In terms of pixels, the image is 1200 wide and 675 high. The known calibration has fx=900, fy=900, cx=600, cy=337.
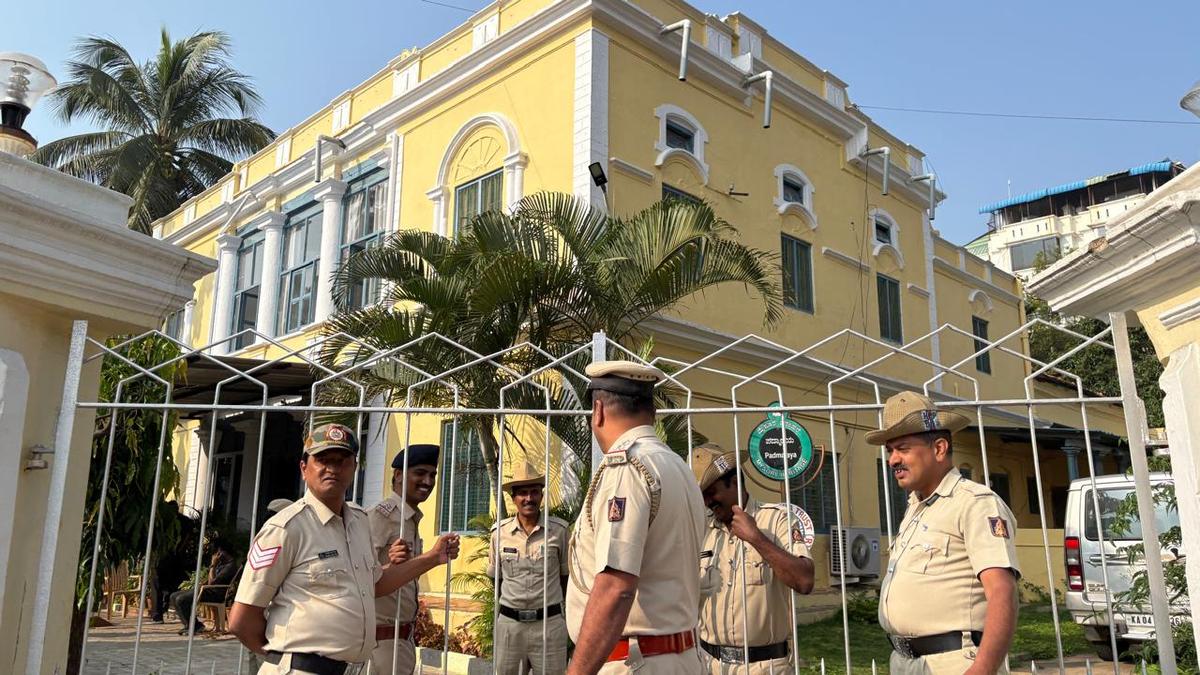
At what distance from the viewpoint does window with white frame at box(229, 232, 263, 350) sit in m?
16.8

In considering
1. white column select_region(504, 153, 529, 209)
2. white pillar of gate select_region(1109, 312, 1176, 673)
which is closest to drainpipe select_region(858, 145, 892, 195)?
white column select_region(504, 153, 529, 209)

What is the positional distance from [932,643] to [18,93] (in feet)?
13.2

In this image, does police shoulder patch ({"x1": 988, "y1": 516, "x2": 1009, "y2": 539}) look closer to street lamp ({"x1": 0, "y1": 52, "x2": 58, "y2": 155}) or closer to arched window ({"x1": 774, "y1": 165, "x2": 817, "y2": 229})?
street lamp ({"x1": 0, "y1": 52, "x2": 58, "y2": 155})

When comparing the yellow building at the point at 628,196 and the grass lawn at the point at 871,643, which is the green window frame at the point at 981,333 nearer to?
the yellow building at the point at 628,196

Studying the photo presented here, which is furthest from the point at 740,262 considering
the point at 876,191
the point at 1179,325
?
the point at 876,191

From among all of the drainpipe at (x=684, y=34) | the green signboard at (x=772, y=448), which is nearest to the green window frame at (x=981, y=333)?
the drainpipe at (x=684, y=34)

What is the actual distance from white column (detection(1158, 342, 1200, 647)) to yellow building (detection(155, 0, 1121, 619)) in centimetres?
666

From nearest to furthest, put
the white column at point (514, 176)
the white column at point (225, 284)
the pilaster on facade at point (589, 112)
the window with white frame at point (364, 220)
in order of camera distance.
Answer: the pilaster on facade at point (589, 112) → the white column at point (514, 176) → the window with white frame at point (364, 220) → the white column at point (225, 284)

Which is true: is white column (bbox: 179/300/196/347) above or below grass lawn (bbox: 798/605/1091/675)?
above

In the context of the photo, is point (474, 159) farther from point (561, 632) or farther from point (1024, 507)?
point (1024, 507)

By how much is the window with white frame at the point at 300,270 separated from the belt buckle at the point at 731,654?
12266 millimetres

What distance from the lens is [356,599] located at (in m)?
3.23

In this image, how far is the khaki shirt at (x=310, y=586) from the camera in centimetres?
308

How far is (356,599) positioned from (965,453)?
49.9 feet
